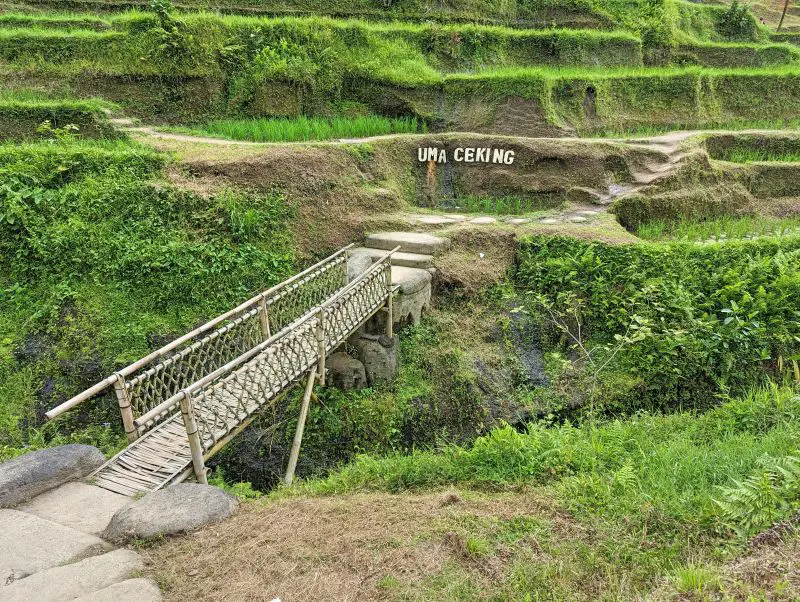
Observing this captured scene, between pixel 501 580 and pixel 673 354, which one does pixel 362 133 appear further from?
pixel 501 580

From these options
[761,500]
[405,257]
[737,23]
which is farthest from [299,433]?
[737,23]

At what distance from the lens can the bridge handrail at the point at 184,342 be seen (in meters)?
5.40

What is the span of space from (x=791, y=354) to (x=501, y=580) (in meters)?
7.51

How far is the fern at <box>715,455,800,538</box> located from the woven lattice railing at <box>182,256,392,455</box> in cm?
446

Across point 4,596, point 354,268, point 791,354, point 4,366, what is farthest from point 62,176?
point 791,354

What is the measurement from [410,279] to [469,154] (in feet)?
16.4

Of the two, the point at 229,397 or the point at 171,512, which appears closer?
the point at 171,512

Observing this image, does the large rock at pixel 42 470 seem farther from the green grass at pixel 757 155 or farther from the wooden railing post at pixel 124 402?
the green grass at pixel 757 155

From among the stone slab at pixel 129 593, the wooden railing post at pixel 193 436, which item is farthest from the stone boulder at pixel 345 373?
the stone slab at pixel 129 593

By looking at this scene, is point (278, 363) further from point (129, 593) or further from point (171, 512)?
point (129, 593)

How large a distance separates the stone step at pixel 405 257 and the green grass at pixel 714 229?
5079 mm

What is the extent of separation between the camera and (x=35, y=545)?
412 cm

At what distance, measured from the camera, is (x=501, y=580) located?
3914mm

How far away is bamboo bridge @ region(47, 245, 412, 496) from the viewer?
5.43 meters
